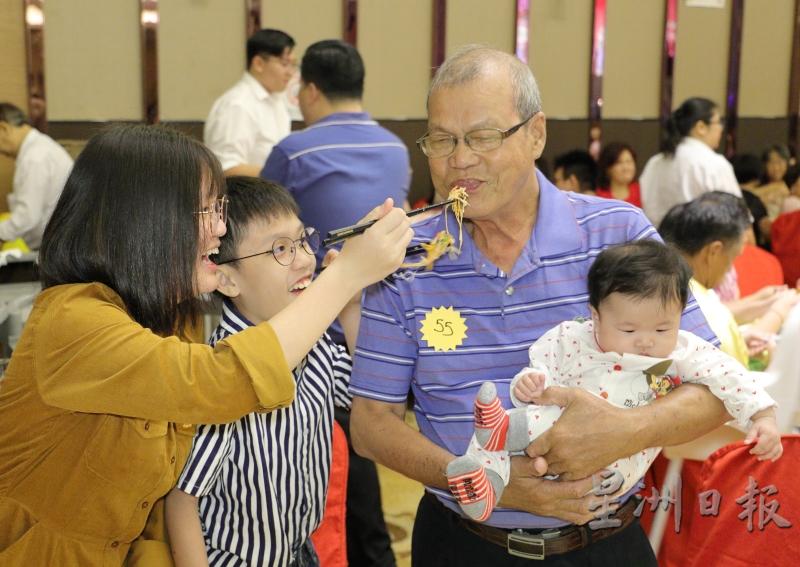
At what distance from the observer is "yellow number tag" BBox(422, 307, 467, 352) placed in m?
1.66

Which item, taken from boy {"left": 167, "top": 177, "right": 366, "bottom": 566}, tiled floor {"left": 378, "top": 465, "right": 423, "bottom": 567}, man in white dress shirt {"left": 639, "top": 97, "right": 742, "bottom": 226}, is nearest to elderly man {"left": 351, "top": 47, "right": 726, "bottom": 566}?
boy {"left": 167, "top": 177, "right": 366, "bottom": 566}

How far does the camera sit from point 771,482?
5.99 feet

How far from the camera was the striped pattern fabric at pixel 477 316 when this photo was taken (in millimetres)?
1654

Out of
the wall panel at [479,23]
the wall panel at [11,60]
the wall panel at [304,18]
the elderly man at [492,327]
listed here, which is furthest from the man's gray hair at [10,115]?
the elderly man at [492,327]

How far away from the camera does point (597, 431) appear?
60.7 inches

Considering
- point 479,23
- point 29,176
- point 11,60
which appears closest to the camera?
point 29,176

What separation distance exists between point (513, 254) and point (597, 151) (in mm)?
6076

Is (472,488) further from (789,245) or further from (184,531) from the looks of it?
(789,245)

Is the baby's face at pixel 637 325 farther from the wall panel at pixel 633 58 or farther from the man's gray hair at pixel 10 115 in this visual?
the wall panel at pixel 633 58

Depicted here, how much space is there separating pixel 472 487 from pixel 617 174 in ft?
17.3

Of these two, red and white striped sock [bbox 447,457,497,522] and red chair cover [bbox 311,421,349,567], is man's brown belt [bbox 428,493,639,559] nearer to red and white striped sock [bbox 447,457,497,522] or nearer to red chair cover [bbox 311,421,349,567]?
red and white striped sock [bbox 447,457,497,522]

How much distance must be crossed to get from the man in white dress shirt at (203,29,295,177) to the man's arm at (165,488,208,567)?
3044mm

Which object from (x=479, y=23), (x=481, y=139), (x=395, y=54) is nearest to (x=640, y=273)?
(x=481, y=139)

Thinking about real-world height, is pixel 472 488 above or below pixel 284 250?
below
